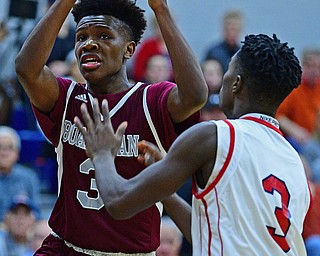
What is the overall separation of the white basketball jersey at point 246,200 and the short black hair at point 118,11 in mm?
1252

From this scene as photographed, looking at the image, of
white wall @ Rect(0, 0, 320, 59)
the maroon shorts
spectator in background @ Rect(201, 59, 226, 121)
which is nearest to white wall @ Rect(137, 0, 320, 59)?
white wall @ Rect(0, 0, 320, 59)

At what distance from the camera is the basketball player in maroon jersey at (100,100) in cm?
469

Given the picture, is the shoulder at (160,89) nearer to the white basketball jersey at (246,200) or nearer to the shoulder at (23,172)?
the white basketball jersey at (246,200)

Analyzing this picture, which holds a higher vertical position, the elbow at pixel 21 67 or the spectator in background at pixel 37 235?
the elbow at pixel 21 67

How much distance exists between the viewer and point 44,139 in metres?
9.45

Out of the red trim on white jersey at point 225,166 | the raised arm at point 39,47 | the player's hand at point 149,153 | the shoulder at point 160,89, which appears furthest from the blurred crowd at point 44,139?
the red trim on white jersey at point 225,166

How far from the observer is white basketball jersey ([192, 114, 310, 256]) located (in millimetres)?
3924

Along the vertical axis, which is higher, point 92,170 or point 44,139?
point 92,170

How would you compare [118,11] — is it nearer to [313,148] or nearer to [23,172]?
[23,172]

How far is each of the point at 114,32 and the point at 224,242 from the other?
1.52 metres

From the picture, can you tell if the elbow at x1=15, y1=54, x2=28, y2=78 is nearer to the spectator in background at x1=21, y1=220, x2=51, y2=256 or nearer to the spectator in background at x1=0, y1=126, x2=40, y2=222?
the spectator in background at x1=21, y1=220, x2=51, y2=256

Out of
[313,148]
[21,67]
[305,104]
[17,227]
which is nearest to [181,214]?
[21,67]

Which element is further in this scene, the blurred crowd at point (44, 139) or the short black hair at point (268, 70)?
the blurred crowd at point (44, 139)

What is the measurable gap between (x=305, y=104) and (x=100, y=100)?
20.1 feet
